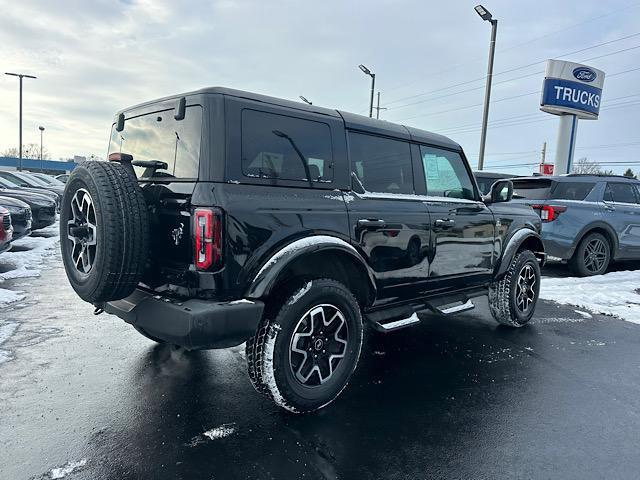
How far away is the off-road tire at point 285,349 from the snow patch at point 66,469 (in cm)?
100

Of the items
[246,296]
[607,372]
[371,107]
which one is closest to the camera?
[246,296]

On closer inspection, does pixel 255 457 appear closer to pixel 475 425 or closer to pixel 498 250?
pixel 475 425

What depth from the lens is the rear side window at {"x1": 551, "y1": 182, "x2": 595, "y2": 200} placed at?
26.4ft

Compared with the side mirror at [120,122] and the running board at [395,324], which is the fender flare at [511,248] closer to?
the running board at [395,324]

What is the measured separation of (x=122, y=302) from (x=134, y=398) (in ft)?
2.25

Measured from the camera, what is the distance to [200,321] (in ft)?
8.30

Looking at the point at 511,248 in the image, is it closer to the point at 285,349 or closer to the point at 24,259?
the point at 285,349

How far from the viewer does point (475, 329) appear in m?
5.15

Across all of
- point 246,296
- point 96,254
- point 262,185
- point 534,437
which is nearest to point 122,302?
point 96,254

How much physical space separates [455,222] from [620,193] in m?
6.03

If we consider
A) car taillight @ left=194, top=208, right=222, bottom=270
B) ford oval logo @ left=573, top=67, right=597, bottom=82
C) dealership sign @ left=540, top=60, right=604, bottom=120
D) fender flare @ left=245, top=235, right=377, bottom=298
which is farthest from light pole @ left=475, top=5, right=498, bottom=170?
car taillight @ left=194, top=208, right=222, bottom=270

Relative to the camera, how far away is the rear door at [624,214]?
8.23 meters

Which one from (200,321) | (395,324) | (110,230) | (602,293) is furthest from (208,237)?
(602,293)

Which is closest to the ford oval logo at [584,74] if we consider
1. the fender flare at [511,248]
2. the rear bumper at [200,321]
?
the fender flare at [511,248]
